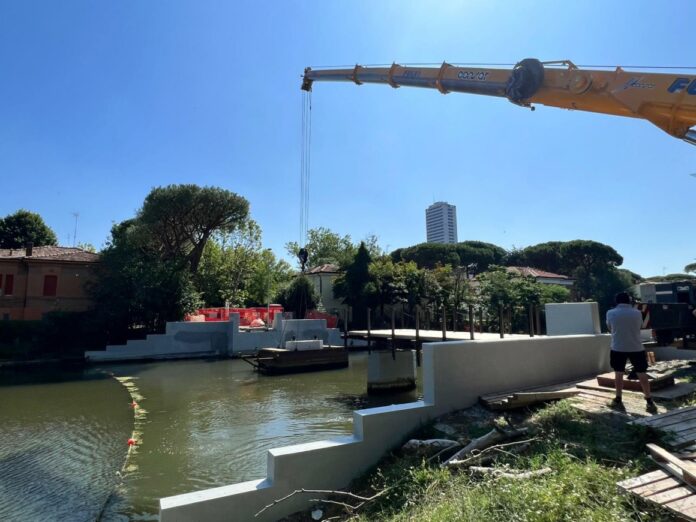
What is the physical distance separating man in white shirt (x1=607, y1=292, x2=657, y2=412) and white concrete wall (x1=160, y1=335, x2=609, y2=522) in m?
1.50

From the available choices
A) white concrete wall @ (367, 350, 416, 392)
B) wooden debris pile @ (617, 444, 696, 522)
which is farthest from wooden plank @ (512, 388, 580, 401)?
white concrete wall @ (367, 350, 416, 392)

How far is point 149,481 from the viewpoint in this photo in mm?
7352

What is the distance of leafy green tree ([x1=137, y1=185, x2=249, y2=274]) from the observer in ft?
93.5

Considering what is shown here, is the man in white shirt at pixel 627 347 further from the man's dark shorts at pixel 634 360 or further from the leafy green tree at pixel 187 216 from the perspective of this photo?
the leafy green tree at pixel 187 216

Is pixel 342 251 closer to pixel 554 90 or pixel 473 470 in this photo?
pixel 554 90

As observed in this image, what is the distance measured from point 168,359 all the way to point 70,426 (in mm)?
13666

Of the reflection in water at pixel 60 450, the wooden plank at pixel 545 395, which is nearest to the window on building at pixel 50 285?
the reflection in water at pixel 60 450

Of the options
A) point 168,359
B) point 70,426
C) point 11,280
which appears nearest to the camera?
point 70,426

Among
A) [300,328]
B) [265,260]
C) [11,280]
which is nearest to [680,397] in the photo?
[300,328]

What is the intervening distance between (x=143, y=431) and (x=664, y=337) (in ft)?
44.8

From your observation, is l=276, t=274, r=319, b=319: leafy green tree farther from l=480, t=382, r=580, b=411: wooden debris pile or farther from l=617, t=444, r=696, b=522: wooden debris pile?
l=617, t=444, r=696, b=522: wooden debris pile

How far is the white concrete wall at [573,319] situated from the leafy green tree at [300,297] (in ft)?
74.9

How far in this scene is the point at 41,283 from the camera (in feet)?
85.7

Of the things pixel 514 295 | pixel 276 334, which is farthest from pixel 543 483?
pixel 276 334
